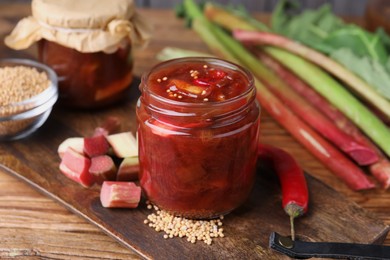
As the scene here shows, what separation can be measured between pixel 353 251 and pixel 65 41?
1.07m

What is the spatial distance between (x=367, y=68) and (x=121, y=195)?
3.24 ft

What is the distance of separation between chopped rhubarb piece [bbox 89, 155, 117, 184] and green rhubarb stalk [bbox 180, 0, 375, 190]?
641 mm

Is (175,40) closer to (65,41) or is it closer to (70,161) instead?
(65,41)

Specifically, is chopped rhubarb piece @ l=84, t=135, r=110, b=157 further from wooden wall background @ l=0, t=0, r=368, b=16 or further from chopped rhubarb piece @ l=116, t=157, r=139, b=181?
wooden wall background @ l=0, t=0, r=368, b=16

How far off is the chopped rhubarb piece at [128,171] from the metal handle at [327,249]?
0.46 m

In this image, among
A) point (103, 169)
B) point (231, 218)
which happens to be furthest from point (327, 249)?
point (103, 169)

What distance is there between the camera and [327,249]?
138 centimetres

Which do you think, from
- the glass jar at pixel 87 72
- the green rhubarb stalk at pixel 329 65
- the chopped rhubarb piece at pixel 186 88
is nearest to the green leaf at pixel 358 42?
the green rhubarb stalk at pixel 329 65

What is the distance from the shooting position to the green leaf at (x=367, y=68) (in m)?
2.01

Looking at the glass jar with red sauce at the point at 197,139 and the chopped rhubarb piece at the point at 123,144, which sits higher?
the glass jar with red sauce at the point at 197,139

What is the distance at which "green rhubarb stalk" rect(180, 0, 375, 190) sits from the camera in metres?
1.80

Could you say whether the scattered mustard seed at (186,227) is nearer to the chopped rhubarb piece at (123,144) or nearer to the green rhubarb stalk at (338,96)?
the chopped rhubarb piece at (123,144)

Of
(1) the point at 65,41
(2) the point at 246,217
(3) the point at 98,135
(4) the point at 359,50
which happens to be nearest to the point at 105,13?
(1) the point at 65,41

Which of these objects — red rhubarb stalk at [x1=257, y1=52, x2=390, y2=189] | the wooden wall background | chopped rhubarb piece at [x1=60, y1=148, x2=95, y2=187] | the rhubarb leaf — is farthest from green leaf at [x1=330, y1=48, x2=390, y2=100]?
the wooden wall background
